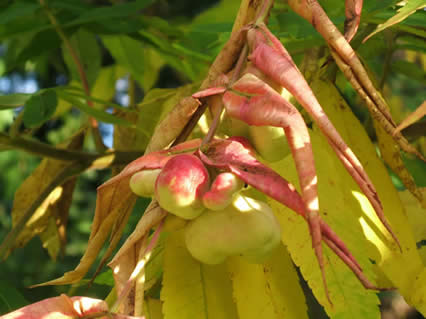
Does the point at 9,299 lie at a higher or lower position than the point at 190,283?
lower

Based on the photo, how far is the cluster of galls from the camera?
29 centimetres

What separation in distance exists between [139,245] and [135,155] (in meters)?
0.45

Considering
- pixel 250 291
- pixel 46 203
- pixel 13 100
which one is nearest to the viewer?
pixel 250 291

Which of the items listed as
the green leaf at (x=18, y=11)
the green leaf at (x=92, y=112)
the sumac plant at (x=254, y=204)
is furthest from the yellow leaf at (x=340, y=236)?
the green leaf at (x=18, y=11)

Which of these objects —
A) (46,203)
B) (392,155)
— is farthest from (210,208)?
(46,203)

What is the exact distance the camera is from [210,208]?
0.30 metres

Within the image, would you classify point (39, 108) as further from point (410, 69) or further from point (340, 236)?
point (410, 69)

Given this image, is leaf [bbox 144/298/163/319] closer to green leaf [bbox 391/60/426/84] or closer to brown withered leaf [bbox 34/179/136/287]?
brown withered leaf [bbox 34/179/136/287]

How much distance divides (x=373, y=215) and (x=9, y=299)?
0.35 meters

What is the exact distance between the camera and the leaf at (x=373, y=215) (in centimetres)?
46

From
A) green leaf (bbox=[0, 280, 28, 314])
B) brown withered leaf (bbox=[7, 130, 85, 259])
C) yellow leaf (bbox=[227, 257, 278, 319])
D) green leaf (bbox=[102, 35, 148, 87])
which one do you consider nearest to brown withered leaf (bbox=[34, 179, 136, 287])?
yellow leaf (bbox=[227, 257, 278, 319])

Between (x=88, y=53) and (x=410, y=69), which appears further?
A: (x=88, y=53)

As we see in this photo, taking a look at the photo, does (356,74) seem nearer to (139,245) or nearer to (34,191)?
(139,245)

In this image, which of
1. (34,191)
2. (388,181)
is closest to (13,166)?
(34,191)
